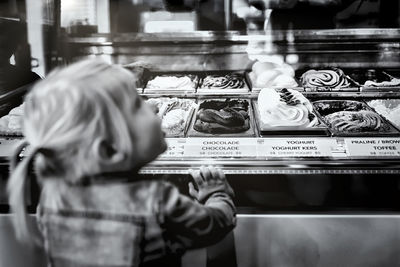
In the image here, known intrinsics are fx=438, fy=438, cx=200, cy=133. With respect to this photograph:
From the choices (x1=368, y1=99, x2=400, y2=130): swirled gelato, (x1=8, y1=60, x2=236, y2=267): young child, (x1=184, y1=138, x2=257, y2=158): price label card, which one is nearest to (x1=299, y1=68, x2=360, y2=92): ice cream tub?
(x1=368, y1=99, x2=400, y2=130): swirled gelato

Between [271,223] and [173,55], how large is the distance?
0.95 meters

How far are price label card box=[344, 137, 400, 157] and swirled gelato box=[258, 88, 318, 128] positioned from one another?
7.2 inches

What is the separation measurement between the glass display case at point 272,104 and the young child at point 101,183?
16.4 inches

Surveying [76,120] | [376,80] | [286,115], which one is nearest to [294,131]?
[286,115]

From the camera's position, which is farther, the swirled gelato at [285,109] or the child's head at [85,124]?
the swirled gelato at [285,109]

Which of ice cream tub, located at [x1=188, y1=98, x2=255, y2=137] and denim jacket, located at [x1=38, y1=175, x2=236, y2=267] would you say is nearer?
denim jacket, located at [x1=38, y1=175, x2=236, y2=267]

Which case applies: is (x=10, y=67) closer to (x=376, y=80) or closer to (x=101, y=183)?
(x=101, y=183)

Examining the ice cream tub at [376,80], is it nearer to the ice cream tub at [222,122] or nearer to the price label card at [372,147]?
the price label card at [372,147]

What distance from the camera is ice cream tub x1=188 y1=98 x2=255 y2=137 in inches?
69.9

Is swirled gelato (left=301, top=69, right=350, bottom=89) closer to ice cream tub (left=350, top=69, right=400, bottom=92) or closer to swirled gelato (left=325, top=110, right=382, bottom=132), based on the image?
ice cream tub (left=350, top=69, right=400, bottom=92)

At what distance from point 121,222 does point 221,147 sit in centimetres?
59

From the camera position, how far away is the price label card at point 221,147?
1.67 meters

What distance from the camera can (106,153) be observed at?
116 cm

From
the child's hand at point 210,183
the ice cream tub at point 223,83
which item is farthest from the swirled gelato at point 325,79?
the child's hand at point 210,183
